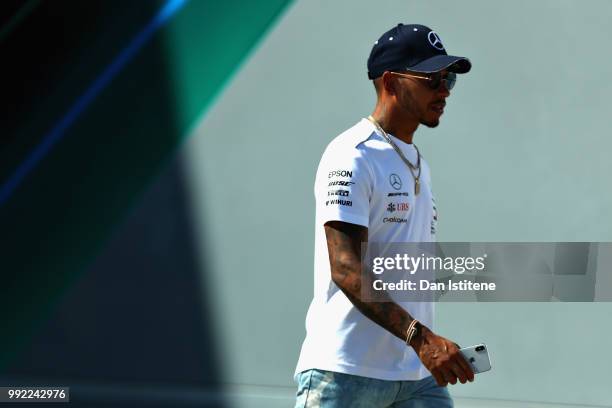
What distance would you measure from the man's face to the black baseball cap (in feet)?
0.13

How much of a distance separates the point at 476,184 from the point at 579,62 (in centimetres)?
77

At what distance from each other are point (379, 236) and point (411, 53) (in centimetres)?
57

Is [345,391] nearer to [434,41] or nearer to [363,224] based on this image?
[363,224]

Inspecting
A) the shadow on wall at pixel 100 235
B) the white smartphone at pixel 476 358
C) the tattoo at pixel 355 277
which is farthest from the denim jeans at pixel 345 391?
the shadow on wall at pixel 100 235

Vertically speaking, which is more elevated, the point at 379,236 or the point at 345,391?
the point at 379,236

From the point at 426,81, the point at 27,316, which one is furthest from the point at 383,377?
the point at 27,316

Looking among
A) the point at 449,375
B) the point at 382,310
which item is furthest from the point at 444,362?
the point at 382,310

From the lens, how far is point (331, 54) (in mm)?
5668

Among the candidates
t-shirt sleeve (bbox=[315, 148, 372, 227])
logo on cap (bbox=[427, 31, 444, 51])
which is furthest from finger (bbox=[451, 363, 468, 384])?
logo on cap (bbox=[427, 31, 444, 51])

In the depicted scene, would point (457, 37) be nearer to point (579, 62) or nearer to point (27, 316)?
point (579, 62)

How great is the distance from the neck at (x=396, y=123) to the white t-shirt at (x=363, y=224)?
10 centimetres

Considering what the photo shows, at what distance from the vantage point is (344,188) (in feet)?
9.12

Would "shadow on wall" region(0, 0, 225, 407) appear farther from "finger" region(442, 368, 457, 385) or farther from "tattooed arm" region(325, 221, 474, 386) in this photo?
"finger" region(442, 368, 457, 385)

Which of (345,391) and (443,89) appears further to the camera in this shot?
(443,89)
